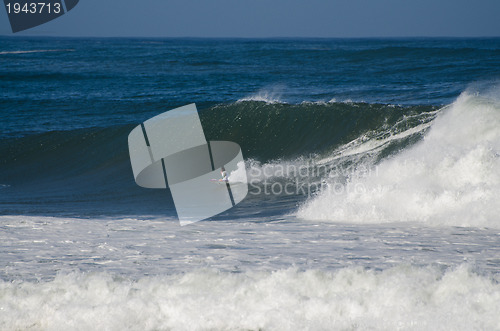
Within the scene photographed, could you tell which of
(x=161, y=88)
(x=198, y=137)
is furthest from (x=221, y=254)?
(x=161, y=88)

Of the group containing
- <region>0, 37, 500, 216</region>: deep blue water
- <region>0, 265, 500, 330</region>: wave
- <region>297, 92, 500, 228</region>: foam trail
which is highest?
<region>0, 265, 500, 330</region>: wave

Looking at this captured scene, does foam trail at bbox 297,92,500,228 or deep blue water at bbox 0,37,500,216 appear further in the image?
deep blue water at bbox 0,37,500,216

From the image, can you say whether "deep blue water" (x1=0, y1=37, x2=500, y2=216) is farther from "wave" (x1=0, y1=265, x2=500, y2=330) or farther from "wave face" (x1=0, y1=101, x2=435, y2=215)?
"wave" (x1=0, y1=265, x2=500, y2=330)

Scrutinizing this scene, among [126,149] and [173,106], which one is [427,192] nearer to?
[126,149]

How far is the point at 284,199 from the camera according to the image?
10.4 m

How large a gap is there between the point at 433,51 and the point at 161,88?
24.2m

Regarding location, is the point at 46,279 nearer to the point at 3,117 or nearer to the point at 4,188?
the point at 4,188

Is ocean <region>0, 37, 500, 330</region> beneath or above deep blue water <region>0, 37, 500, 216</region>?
above

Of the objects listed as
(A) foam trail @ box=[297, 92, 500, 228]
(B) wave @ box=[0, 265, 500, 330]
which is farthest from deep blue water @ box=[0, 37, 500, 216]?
(B) wave @ box=[0, 265, 500, 330]

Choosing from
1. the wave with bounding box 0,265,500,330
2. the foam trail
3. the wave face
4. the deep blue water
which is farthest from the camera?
the deep blue water

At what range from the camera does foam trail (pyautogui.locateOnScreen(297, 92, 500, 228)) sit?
7.85 metres

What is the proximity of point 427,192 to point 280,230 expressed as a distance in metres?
2.22

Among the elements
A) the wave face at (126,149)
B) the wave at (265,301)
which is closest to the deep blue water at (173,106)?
the wave face at (126,149)

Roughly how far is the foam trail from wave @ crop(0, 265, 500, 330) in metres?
2.41
